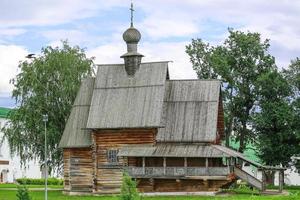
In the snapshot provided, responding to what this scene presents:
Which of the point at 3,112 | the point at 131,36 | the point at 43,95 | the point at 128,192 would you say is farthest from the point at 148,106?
the point at 3,112

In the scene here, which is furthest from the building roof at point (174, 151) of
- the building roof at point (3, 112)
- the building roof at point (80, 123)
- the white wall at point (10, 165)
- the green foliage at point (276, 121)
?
the building roof at point (3, 112)

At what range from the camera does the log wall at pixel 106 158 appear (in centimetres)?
4616

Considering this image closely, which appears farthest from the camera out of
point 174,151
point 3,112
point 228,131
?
Answer: point 3,112

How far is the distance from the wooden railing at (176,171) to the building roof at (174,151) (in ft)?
3.13

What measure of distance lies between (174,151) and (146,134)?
108 inches

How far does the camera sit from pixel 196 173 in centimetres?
4316

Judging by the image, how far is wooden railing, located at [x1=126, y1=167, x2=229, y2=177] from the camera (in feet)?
141

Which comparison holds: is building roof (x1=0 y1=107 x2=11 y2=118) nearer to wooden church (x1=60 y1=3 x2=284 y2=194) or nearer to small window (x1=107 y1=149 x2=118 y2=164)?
wooden church (x1=60 y1=3 x2=284 y2=194)

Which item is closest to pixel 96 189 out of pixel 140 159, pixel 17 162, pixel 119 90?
pixel 140 159

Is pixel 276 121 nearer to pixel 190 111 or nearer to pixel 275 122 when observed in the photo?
pixel 275 122

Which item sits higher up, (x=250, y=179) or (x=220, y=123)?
(x=220, y=123)

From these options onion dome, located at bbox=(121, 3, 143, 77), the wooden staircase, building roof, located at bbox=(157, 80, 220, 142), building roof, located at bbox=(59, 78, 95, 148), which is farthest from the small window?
the wooden staircase

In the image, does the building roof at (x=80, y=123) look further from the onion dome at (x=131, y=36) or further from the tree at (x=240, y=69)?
the tree at (x=240, y=69)

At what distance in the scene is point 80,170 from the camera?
47875mm
